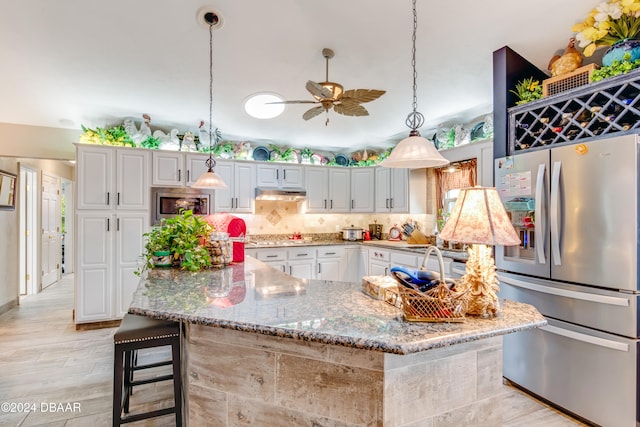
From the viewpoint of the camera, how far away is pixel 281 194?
15.5 ft

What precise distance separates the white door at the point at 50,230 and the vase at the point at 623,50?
7.76 metres

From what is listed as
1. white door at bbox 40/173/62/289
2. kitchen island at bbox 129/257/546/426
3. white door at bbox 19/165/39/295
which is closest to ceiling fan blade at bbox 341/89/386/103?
kitchen island at bbox 129/257/546/426

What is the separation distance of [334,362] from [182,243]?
1.62m

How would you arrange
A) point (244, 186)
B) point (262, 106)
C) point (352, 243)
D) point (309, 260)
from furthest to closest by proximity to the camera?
point (352, 243) < point (309, 260) < point (244, 186) < point (262, 106)

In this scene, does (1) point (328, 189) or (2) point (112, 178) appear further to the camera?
(1) point (328, 189)

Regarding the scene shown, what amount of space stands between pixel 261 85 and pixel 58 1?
1.77 meters

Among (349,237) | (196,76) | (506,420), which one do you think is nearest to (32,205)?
(196,76)

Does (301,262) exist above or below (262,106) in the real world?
below

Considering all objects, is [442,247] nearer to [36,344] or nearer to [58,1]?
[58,1]

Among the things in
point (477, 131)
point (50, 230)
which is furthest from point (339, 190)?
point (50, 230)

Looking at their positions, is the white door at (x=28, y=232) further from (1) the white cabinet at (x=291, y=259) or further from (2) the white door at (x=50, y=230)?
(1) the white cabinet at (x=291, y=259)

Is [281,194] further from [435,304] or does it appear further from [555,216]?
[435,304]

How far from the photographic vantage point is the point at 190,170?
14.0 ft

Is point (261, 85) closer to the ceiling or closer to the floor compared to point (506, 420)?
closer to the ceiling
